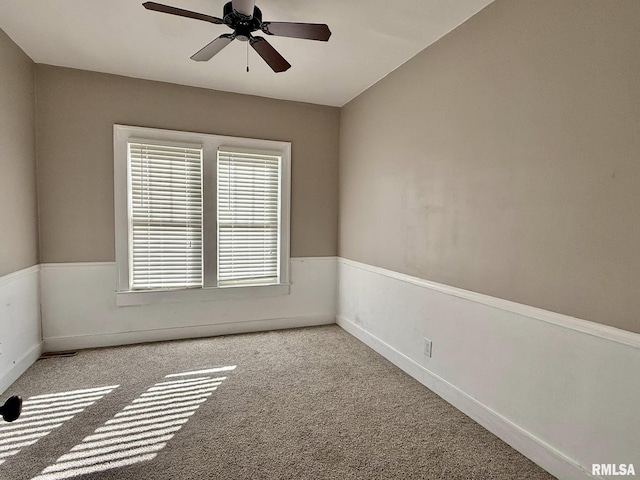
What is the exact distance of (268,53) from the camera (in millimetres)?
2320

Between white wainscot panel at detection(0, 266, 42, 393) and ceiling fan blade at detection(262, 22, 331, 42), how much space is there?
8.54 feet

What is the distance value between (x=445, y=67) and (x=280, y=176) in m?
2.07

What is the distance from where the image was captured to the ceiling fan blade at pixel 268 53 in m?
2.24

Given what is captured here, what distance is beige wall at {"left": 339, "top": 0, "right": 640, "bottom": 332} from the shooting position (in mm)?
1589

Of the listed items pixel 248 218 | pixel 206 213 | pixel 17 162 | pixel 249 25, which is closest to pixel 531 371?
pixel 249 25

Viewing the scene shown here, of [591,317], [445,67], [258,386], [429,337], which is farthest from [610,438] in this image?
[445,67]

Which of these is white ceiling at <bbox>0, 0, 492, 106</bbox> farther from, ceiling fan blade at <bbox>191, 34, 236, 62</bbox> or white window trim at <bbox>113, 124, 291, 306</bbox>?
white window trim at <bbox>113, 124, 291, 306</bbox>

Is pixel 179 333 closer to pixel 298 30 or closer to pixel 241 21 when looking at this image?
pixel 241 21

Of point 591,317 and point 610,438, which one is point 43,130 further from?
point 610,438

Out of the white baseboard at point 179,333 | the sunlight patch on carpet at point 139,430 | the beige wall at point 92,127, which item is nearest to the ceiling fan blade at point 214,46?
the beige wall at point 92,127

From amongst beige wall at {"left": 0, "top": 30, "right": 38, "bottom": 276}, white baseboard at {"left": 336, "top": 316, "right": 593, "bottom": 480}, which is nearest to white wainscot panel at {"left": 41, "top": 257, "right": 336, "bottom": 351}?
beige wall at {"left": 0, "top": 30, "right": 38, "bottom": 276}

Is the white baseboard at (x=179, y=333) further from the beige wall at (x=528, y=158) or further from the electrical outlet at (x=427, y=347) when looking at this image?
the electrical outlet at (x=427, y=347)

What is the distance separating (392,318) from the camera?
324 centimetres

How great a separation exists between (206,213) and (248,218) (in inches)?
18.1
